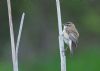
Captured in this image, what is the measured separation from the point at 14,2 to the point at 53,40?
1.07 meters

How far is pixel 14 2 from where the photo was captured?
41.4ft

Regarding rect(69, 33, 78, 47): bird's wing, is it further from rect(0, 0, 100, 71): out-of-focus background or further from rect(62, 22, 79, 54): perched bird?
rect(0, 0, 100, 71): out-of-focus background

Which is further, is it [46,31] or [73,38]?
[46,31]

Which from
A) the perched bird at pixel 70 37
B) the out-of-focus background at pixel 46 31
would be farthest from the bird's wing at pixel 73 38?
the out-of-focus background at pixel 46 31

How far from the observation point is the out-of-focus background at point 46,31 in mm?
11492

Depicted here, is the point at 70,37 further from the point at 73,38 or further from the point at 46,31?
the point at 46,31

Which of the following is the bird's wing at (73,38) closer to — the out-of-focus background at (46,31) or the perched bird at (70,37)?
the perched bird at (70,37)

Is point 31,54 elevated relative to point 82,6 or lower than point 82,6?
lower

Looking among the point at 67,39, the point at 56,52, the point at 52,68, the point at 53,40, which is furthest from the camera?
the point at 53,40

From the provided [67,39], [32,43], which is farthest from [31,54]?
[67,39]

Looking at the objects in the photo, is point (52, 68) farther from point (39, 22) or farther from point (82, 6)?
point (82, 6)

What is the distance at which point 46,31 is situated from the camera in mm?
12922

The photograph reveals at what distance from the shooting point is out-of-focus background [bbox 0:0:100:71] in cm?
1149

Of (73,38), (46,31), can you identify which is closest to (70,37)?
(73,38)
